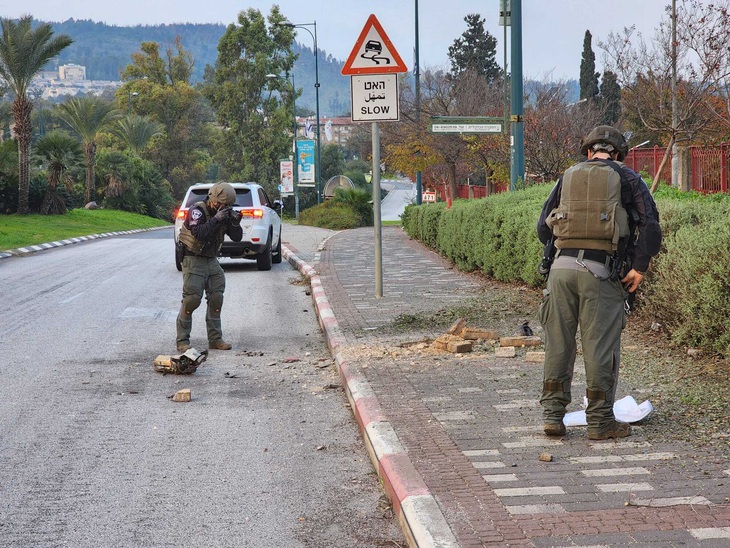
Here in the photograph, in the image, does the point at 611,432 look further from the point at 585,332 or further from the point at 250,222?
the point at 250,222

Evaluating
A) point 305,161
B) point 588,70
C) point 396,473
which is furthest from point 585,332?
point 588,70

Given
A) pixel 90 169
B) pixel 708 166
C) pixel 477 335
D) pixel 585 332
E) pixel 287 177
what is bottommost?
pixel 477 335

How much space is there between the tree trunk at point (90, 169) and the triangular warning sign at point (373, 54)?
44.8 m

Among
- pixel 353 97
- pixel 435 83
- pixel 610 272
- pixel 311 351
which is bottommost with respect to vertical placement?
pixel 311 351

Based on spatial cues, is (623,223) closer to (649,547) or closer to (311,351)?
(649,547)

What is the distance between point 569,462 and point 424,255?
15439 millimetres

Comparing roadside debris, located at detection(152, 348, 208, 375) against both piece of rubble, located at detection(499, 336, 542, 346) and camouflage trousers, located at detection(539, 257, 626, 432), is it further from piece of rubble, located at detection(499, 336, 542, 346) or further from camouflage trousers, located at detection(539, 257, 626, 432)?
camouflage trousers, located at detection(539, 257, 626, 432)

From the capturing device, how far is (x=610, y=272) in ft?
17.9

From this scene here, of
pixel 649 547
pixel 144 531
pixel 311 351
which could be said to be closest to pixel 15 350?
pixel 311 351

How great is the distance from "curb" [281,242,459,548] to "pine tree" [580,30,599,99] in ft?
182

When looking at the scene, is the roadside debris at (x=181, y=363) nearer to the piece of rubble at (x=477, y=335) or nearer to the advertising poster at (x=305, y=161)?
the piece of rubble at (x=477, y=335)

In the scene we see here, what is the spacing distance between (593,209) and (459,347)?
3207 millimetres

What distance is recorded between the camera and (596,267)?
215 inches

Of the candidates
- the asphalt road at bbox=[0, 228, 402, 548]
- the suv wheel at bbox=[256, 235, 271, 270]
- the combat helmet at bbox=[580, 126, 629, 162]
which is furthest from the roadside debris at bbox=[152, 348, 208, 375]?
the suv wheel at bbox=[256, 235, 271, 270]
